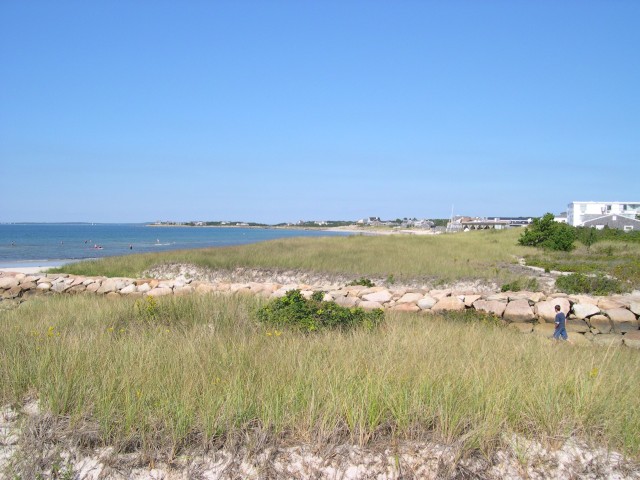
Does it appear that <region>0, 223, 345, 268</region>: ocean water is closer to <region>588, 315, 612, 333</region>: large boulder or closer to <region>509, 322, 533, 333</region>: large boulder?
<region>509, 322, 533, 333</region>: large boulder

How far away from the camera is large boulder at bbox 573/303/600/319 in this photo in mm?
9812

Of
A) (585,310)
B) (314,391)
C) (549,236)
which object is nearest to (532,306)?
(585,310)

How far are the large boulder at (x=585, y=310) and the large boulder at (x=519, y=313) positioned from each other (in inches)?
35.9

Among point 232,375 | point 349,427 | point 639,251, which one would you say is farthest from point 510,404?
point 639,251

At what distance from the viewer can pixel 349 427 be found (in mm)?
3471

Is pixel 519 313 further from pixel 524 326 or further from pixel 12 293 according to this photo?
pixel 12 293

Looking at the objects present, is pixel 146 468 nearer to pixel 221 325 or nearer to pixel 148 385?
pixel 148 385

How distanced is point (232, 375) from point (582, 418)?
2.86m

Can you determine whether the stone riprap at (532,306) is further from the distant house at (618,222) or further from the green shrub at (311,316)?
the distant house at (618,222)

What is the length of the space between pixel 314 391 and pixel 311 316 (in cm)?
363

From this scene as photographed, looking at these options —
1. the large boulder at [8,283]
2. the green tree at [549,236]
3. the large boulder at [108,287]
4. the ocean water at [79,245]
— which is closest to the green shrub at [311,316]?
the large boulder at [108,287]

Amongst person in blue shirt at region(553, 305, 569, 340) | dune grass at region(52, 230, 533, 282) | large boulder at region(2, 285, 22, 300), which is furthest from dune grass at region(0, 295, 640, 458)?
dune grass at region(52, 230, 533, 282)

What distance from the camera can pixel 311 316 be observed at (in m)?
7.39

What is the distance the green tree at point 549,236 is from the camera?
30.8m
